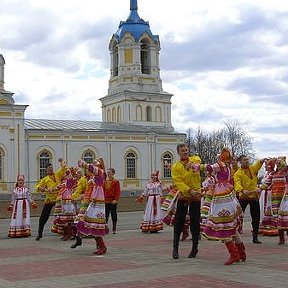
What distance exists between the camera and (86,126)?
2283 inches

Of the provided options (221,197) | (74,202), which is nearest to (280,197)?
(221,197)

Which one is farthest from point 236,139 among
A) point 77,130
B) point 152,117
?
point 77,130

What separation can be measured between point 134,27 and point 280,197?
4897 centimetres

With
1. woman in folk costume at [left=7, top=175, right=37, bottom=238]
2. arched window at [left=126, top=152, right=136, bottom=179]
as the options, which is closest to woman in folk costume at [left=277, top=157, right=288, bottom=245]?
woman in folk costume at [left=7, top=175, right=37, bottom=238]

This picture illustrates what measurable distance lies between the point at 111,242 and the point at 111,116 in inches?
1930

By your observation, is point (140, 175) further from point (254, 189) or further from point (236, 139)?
point (254, 189)

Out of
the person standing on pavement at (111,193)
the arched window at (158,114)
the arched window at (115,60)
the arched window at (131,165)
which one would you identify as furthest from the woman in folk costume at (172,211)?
the arched window at (115,60)

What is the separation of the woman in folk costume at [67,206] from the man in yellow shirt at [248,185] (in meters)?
4.35

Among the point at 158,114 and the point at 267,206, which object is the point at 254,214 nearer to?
the point at 267,206

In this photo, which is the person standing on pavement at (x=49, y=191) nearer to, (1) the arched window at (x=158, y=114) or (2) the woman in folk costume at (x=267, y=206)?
(2) the woman in folk costume at (x=267, y=206)

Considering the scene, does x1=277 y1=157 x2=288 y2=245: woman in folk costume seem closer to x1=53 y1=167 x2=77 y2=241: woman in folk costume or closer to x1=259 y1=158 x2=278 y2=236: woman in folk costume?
x1=259 y1=158 x2=278 y2=236: woman in folk costume

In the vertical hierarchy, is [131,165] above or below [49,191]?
above

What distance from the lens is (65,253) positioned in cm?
1281

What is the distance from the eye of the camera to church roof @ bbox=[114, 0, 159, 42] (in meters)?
61.3
